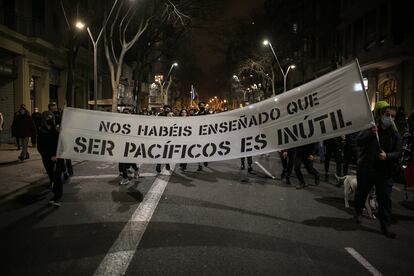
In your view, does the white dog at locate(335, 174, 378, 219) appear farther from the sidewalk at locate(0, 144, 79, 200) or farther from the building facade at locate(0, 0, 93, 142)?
the building facade at locate(0, 0, 93, 142)

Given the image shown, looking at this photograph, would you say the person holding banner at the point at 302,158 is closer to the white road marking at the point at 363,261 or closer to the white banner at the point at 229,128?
the white banner at the point at 229,128

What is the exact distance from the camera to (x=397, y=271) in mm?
4570

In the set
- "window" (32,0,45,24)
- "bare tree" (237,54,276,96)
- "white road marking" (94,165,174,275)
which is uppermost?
"bare tree" (237,54,276,96)

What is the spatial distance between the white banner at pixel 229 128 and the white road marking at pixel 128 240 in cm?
103

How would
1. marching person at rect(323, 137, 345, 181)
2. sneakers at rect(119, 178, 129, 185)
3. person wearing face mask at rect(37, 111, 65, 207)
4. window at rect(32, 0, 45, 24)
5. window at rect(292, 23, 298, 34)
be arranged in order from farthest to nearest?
window at rect(292, 23, 298, 34)
window at rect(32, 0, 45, 24)
marching person at rect(323, 137, 345, 181)
sneakers at rect(119, 178, 129, 185)
person wearing face mask at rect(37, 111, 65, 207)

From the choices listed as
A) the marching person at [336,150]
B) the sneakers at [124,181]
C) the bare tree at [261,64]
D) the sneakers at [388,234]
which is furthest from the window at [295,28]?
the sneakers at [388,234]

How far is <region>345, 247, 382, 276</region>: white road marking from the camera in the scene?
453 centimetres

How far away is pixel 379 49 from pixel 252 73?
1224 inches

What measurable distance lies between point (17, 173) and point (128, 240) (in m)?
7.36

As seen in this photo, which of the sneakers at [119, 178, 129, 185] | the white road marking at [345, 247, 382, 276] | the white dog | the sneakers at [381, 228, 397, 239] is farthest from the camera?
the sneakers at [119, 178, 129, 185]

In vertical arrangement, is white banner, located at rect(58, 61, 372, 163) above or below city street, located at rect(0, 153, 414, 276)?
above

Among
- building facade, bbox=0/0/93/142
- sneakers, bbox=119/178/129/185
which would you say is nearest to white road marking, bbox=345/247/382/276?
sneakers, bbox=119/178/129/185

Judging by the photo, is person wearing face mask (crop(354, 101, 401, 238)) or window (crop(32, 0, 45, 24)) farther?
window (crop(32, 0, 45, 24))

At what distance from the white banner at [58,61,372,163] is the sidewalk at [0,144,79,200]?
3.40m
